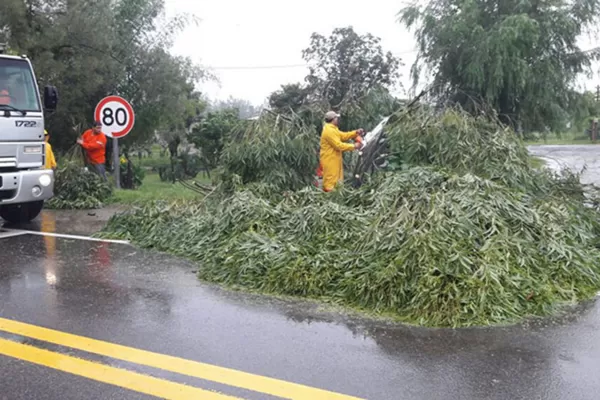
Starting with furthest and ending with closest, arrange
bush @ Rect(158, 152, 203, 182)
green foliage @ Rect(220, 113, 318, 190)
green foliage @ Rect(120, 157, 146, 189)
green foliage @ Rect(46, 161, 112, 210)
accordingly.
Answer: bush @ Rect(158, 152, 203, 182), green foliage @ Rect(120, 157, 146, 189), green foliage @ Rect(46, 161, 112, 210), green foliage @ Rect(220, 113, 318, 190)

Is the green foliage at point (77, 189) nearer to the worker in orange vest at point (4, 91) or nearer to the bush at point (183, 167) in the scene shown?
the worker in orange vest at point (4, 91)

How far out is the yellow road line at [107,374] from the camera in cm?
396

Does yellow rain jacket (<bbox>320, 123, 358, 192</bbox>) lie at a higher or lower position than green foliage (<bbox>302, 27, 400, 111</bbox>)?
lower

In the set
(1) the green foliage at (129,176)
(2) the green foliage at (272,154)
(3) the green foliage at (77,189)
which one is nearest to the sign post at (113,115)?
(3) the green foliage at (77,189)

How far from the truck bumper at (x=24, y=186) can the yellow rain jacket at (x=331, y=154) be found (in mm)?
Result: 4271

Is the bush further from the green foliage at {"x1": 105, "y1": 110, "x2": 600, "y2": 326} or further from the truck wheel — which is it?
the green foliage at {"x1": 105, "y1": 110, "x2": 600, "y2": 326}

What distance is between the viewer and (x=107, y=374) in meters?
4.24

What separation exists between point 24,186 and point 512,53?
35.8 feet

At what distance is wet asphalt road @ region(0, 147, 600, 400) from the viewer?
4.08 m

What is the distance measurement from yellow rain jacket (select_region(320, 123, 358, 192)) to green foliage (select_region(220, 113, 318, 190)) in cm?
39

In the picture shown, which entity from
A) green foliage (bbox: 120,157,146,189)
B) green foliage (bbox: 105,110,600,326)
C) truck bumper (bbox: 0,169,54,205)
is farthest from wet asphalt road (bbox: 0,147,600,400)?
green foliage (bbox: 120,157,146,189)

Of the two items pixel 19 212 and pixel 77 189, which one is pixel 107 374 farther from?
pixel 77 189

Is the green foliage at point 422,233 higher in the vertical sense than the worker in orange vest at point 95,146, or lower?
lower

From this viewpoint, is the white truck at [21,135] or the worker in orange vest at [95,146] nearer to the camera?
the white truck at [21,135]
